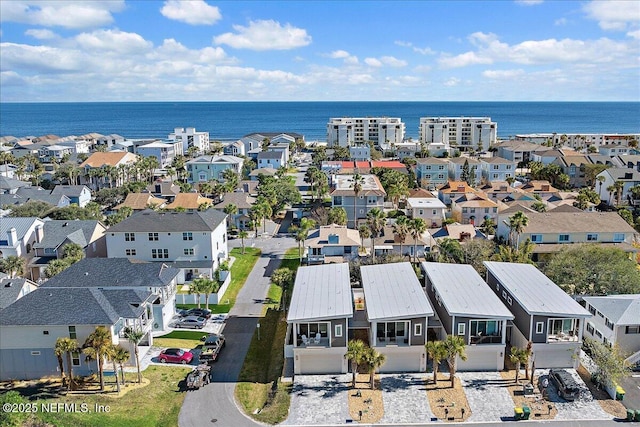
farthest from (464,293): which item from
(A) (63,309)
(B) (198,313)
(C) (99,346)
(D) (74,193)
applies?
(D) (74,193)

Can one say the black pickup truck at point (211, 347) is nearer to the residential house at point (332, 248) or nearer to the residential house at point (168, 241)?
the residential house at point (168, 241)

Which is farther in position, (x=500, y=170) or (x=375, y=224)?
(x=500, y=170)

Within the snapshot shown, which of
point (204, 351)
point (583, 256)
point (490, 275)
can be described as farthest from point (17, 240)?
point (583, 256)

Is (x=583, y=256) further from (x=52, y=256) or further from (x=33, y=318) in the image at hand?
(x=52, y=256)

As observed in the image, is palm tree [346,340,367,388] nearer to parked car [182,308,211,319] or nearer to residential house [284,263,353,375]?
residential house [284,263,353,375]

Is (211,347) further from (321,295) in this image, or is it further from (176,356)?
(321,295)

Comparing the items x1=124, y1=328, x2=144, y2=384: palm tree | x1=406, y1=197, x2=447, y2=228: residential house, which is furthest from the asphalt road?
x1=406, y1=197, x2=447, y2=228: residential house
